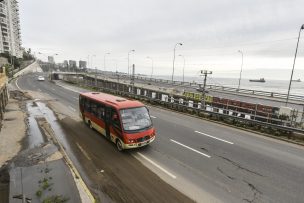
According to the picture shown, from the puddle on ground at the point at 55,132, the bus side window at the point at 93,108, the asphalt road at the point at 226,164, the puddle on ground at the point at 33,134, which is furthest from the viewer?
the bus side window at the point at 93,108

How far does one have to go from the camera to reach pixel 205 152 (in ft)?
35.9

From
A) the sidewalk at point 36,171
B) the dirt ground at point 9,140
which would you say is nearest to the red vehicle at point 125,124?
the sidewalk at point 36,171

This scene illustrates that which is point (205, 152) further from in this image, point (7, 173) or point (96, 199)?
point (7, 173)

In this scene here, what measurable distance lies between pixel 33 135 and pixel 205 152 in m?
11.3

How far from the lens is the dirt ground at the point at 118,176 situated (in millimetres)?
7141

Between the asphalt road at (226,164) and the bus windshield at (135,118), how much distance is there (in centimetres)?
145

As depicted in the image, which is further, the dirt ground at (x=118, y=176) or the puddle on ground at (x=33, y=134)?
the puddle on ground at (x=33, y=134)

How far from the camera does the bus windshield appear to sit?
10.8 m

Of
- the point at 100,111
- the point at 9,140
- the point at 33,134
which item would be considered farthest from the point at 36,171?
the point at 33,134

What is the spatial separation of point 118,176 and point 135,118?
3.56 meters

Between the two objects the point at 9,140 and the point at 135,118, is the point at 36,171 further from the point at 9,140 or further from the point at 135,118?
the point at 9,140

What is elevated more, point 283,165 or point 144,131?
point 144,131

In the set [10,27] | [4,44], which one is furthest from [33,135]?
[10,27]

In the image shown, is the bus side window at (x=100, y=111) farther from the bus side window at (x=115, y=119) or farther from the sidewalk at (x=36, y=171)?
the sidewalk at (x=36, y=171)
